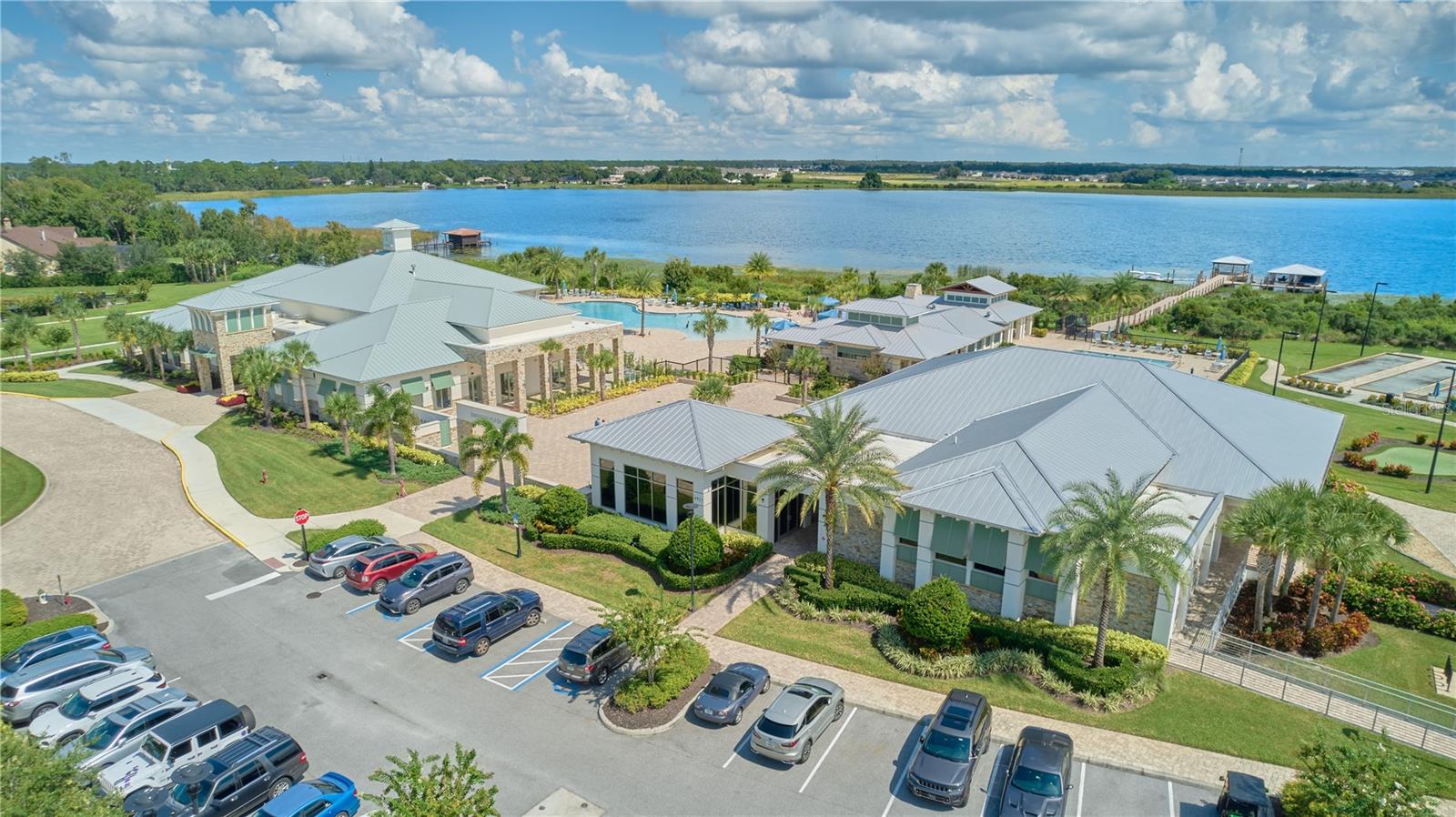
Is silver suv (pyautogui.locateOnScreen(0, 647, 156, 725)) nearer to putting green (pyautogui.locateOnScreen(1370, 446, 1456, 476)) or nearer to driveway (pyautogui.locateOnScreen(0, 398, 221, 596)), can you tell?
driveway (pyautogui.locateOnScreen(0, 398, 221, 596))

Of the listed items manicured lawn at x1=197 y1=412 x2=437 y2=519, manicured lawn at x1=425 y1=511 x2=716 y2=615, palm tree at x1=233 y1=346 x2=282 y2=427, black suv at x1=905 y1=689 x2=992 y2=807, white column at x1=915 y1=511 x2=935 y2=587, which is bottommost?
manicured lawn at x1=425 y1=511 x2=716 y2=615

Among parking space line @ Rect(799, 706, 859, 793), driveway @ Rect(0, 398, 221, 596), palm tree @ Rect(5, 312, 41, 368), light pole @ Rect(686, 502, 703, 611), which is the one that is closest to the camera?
parking space line @ Rect(799, 706, 859, 793)

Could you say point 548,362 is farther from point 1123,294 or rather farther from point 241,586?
point 1123,294

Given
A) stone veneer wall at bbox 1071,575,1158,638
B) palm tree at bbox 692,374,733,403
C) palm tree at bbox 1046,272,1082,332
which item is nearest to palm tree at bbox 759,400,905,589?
stone veneer wall at bbox 1071,575,1158,638

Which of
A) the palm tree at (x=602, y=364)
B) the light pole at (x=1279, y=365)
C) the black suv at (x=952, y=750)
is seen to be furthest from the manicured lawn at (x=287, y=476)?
the light pole at (x=1279, y=365)

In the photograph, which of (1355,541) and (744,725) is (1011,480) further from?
(744,725)

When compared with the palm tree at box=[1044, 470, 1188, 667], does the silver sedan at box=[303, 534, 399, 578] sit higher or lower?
lower

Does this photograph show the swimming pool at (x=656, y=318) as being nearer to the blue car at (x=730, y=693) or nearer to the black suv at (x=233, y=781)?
the blue car at (x=730, y=693)
